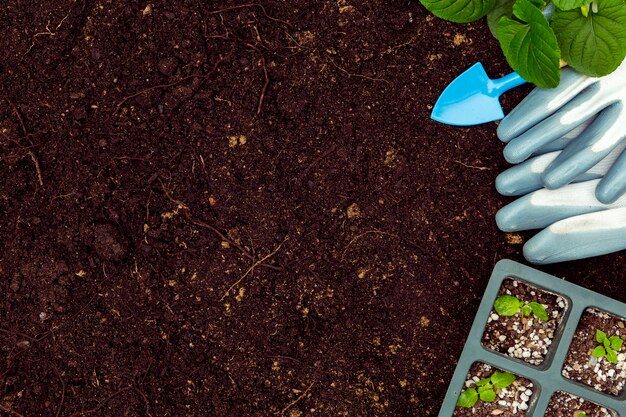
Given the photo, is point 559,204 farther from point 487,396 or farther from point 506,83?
point 487,396

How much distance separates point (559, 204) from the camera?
115 centimetres

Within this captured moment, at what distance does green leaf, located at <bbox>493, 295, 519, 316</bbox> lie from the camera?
115cm

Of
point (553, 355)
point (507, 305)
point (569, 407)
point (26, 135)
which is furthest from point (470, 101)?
point (26, 135)

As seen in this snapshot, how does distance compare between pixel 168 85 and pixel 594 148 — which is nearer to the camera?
pixel 594 148

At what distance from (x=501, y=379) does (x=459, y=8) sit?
695 mm

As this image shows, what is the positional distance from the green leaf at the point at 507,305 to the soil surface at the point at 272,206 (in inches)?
2.5

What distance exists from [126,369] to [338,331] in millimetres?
431

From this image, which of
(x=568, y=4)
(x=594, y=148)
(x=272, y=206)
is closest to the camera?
(x=568, y=4)

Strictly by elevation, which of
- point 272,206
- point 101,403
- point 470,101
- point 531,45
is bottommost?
point 101,403

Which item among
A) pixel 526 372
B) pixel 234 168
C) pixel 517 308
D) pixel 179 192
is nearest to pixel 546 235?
pixel 517 308

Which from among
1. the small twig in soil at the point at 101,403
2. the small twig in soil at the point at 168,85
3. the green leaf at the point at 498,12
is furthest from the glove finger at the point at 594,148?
the small twig in soil at the point at 101,403

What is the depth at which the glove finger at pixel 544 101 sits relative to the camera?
3.70ft

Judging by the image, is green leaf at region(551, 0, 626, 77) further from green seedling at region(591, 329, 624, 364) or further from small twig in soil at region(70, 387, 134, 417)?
small twig in soil at region(70, 387, 134, 417)

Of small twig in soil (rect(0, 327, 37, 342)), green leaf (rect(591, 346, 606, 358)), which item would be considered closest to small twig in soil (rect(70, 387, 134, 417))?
small twig in soil (rect(0, 327, 37, 342))
